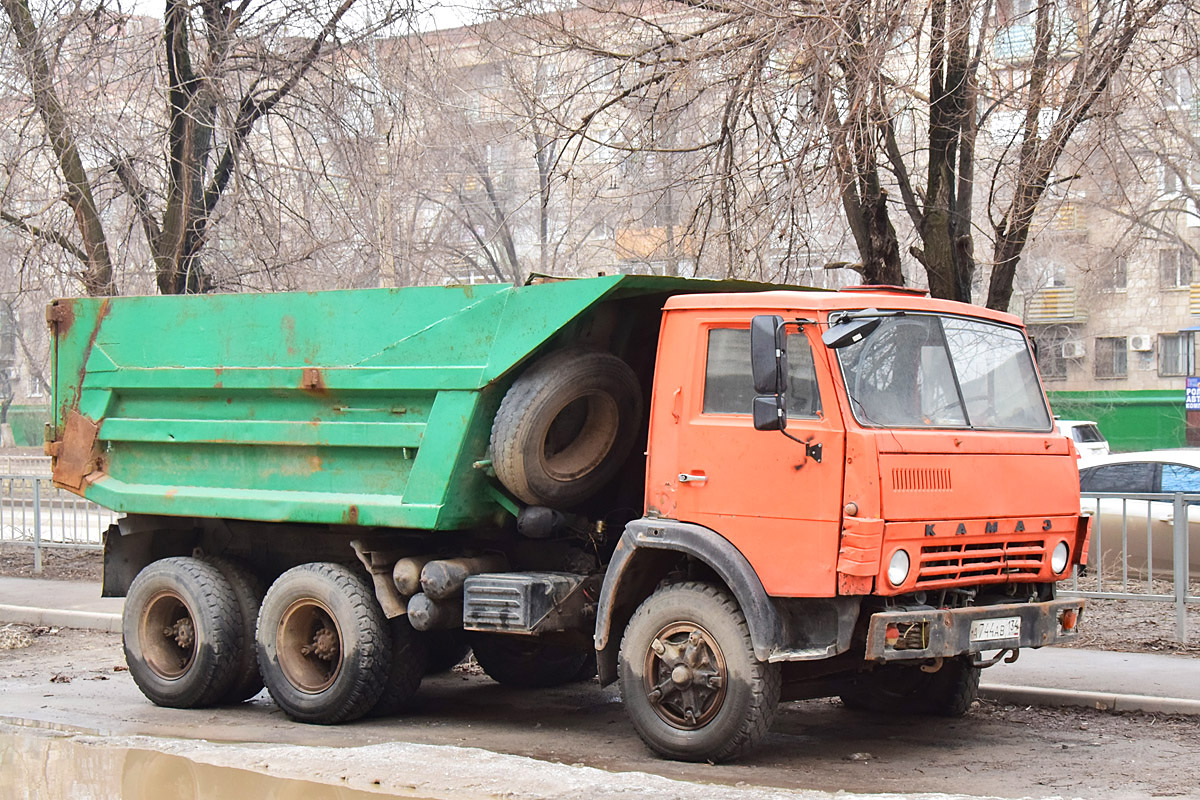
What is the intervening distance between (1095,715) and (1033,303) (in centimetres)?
3899

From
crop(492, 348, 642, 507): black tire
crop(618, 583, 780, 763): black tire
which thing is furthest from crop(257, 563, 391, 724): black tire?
crop(618, 583, 780, 763): black tire

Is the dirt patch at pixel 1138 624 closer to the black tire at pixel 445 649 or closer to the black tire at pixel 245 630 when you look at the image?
the black tire at pixel 445 649

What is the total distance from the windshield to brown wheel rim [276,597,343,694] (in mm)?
3609

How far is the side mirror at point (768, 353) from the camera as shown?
6387mm

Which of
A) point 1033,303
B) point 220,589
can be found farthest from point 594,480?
point 1033,303

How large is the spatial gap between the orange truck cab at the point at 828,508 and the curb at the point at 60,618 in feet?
22.5

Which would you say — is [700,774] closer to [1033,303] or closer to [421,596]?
[421,596]

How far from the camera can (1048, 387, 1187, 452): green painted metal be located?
137ft

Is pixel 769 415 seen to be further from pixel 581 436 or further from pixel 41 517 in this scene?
pixel 41 517

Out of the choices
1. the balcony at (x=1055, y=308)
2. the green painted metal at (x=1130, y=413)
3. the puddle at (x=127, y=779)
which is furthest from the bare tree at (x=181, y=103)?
the balcony at (x=1055, y=308)

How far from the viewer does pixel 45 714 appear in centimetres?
855

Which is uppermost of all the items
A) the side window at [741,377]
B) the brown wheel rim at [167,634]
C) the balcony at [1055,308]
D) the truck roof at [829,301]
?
the balcony at [1055,308]

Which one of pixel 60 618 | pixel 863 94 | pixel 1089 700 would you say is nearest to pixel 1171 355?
pixel 863 94

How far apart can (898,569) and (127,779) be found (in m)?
3.93
